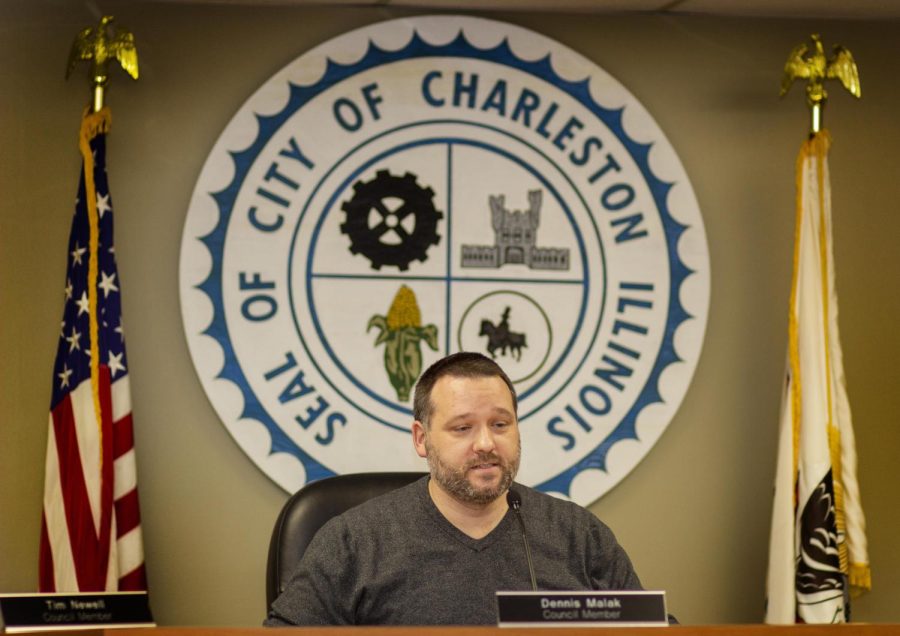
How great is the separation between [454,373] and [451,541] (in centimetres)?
35

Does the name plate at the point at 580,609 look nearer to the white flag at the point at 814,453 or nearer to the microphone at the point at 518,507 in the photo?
the microphone at the point at 518,507

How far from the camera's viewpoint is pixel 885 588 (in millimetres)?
3988

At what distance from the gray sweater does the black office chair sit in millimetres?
127

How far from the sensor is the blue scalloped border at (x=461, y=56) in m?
3.68

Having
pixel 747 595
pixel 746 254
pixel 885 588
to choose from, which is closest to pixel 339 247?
pixel 746 254

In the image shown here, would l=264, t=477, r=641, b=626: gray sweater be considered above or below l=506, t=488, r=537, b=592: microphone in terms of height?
below

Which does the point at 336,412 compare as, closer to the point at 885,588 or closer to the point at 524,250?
the point at 524,250

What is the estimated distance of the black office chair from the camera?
2.76m

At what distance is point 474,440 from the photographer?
2.66 meters

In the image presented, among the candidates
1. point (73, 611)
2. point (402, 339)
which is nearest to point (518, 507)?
point (73, 611)

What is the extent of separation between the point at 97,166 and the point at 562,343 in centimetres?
144

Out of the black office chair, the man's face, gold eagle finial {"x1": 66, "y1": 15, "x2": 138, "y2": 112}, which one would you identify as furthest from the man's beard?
gold eagle finial {"x1": 66, "y1": 15, "x2": 138, "y2": 112}

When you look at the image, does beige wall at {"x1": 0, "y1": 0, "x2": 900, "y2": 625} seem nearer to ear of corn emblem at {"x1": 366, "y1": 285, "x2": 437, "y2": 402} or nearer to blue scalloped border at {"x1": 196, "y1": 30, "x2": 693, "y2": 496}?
blue scalloped border at {"x1": 196, "y1": 30, "x2": 693, "y2": 496}

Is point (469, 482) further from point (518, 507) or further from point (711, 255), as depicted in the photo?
point (711, 255)
